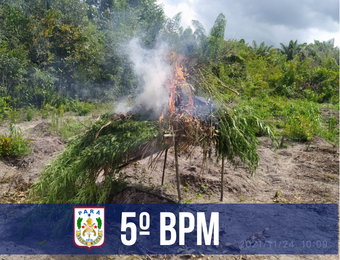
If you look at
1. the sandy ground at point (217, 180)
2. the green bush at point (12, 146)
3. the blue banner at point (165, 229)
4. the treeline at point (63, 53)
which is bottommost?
the blue banner at point (165, 229)

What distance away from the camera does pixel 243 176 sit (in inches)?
221

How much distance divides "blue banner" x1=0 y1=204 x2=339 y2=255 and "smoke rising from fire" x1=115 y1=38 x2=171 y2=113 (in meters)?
1.58

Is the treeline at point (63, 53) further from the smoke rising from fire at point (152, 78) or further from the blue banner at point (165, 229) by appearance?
the blue banner at point (165, 229)

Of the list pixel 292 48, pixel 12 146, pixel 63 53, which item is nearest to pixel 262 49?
pixel 292 48

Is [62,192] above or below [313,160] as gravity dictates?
below

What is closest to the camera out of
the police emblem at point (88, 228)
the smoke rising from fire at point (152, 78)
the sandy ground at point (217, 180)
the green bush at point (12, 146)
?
the police emblem at point (88, 228)

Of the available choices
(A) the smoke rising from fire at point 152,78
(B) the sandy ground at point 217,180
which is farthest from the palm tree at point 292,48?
(A) the smoke rising from fire at point 152,78

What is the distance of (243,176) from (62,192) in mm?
3614

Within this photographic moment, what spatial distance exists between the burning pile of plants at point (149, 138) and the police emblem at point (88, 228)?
0.18 metres

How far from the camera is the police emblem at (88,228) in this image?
3346mm

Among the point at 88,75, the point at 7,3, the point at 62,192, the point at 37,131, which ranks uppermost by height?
the point at 7,3

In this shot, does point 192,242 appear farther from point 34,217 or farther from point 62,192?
point 34,217

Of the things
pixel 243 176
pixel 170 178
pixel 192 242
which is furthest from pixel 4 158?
pixel 243 176

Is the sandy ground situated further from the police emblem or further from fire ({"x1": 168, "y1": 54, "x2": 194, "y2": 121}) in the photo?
fire ({"x1": 168, "y1": 54, "x2": 194, "y2": 121})
